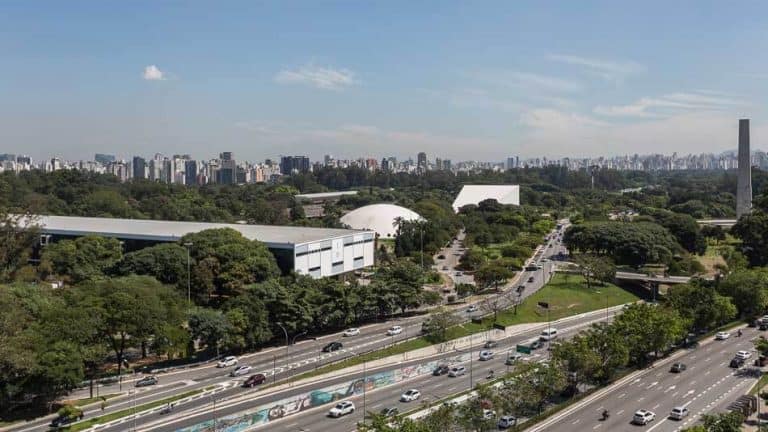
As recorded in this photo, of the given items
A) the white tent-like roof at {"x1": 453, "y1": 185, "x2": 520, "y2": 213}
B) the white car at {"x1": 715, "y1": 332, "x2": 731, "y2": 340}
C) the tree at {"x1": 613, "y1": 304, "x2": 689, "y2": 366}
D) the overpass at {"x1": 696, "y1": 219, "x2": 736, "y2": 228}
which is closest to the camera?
the tree at {"x1": 613, "y1": 304, "x2": 689, "y2": 366}

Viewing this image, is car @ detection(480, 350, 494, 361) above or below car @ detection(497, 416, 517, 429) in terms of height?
below

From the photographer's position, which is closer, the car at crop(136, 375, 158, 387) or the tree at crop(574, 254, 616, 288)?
the car at crop(136, 375, 158, 387)

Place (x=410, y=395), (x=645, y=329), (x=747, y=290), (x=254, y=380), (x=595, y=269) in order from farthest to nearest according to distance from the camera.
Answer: (x=595, y=269) < (x=747, y=290) < (x=645, y=329) < (x=254, y=380) < (x=410, y=395)

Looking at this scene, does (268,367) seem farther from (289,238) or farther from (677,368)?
(677,368)

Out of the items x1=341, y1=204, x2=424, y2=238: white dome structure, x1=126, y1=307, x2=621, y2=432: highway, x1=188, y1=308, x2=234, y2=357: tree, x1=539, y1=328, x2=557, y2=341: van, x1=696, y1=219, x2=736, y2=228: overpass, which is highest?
x1=341, y1=204, x2=424, y2=238: white dome structure

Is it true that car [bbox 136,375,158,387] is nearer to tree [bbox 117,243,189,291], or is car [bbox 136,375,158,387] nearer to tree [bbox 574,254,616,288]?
tree [bbox 117,243,189,291]

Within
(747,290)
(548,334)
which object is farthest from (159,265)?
(747,290)

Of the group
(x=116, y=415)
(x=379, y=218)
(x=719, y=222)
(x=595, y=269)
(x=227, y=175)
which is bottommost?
(x=116, y=415)

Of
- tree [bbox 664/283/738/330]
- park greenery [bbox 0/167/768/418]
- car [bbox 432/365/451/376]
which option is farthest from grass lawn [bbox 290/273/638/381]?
tree [bbox 664/283/738/330]
